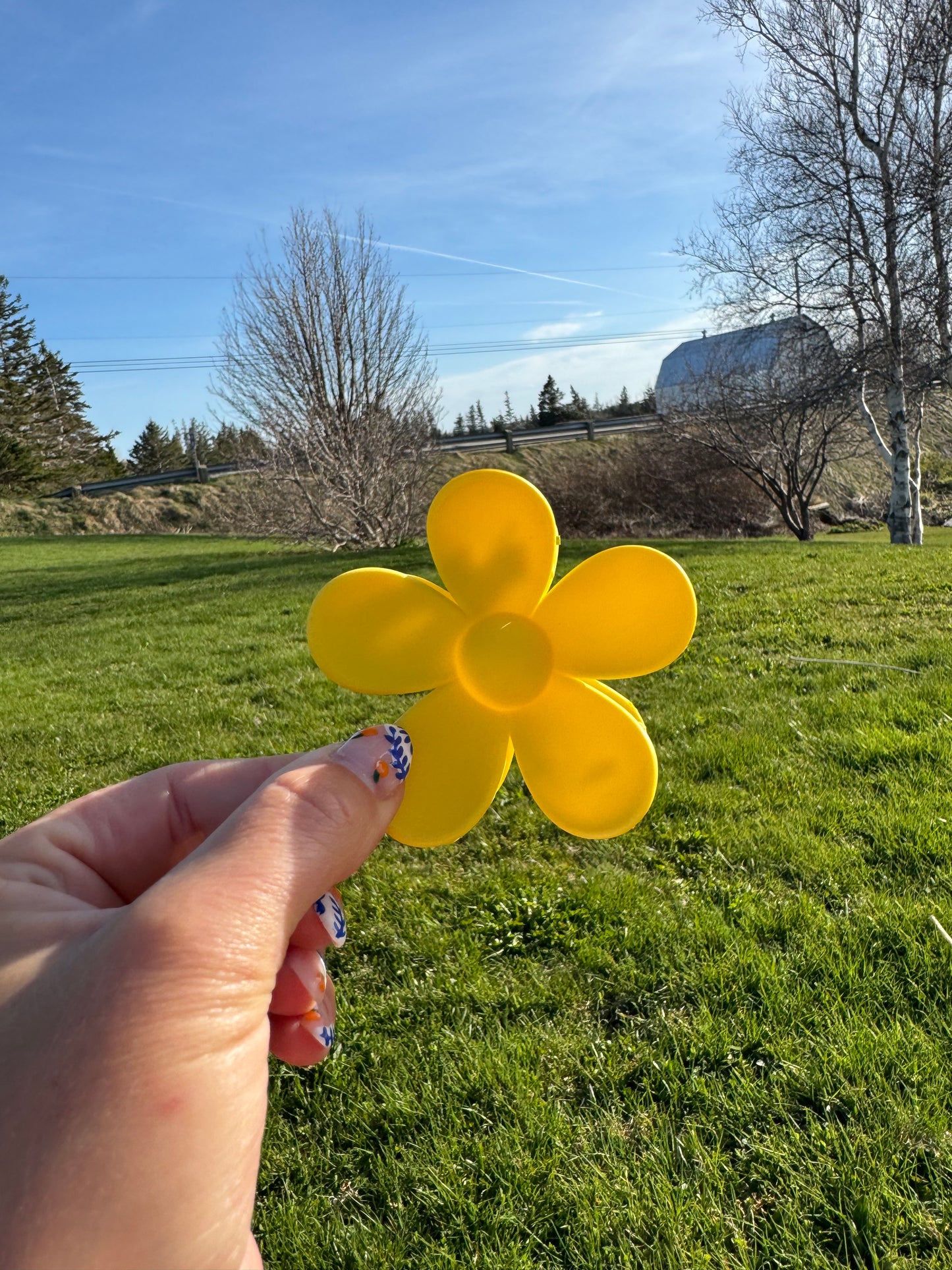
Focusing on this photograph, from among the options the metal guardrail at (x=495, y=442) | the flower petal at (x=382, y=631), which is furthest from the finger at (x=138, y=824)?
the metal guardrail at (x=495, y=442)

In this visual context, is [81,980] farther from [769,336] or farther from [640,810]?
[769,336]

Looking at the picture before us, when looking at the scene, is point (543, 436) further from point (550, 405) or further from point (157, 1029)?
point (157, 1029)

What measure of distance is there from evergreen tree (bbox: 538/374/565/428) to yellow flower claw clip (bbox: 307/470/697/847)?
4276 cm

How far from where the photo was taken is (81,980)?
2.72 feet

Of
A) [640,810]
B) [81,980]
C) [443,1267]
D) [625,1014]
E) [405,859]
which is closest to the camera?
[81,980]

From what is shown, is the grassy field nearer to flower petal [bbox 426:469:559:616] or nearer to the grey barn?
flower petal [bbox 426:469:559:616]

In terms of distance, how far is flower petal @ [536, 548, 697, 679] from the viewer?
1.33 meters

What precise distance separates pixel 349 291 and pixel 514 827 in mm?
15448

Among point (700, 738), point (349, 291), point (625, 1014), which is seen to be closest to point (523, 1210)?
point (625, 1014)

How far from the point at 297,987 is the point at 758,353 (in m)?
21.0

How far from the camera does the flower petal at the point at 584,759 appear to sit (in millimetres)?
1339

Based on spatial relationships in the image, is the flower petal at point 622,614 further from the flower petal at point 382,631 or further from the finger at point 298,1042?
the finger at point 298,1042

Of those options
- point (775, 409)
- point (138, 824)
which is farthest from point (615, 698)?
point (775, 409)

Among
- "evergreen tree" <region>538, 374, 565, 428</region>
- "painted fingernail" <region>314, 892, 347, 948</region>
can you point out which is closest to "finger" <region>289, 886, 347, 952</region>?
"painted fingernail" <region>314, 892, 347, 948</region>
